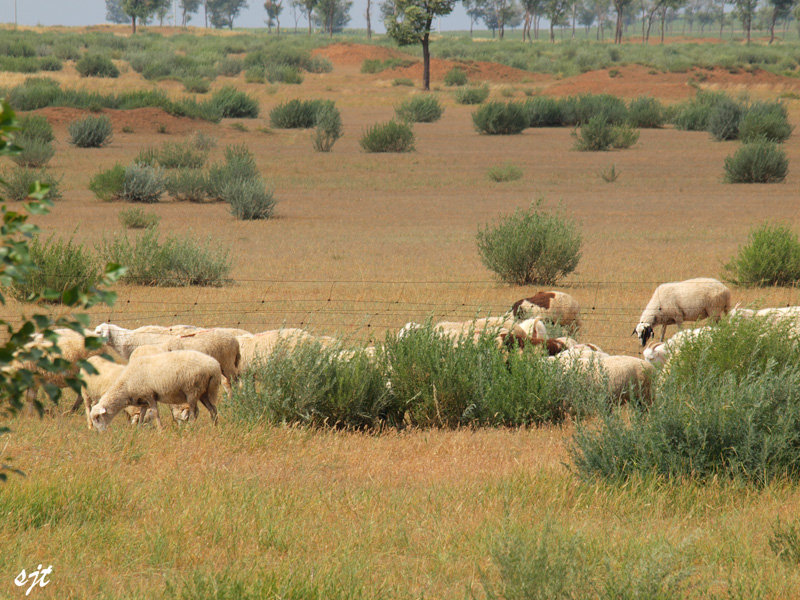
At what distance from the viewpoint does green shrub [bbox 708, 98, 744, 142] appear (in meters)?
37.1

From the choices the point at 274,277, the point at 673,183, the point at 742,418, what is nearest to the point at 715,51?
the point at 673,183

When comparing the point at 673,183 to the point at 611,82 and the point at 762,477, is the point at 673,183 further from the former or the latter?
Result: the point at 611,82

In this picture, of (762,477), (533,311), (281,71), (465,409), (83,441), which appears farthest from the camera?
(281,71)

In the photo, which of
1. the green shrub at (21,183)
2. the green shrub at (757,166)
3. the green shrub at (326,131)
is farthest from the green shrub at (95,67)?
the green shrub at (757,166)

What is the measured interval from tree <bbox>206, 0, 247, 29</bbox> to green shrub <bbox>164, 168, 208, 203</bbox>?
161878mm

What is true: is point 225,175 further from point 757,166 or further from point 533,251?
point 757,166

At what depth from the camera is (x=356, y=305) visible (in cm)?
1173

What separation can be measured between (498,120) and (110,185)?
21.1 m

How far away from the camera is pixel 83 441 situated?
597 cm

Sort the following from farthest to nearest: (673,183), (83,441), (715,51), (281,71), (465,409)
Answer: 1. (715,51)
2. (281,71)
3. (673,183)
4. (465,409)
5. (83,441)

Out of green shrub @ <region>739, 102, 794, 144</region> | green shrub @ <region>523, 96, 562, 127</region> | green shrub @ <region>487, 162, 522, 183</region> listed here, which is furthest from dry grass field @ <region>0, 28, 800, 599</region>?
green shrub @ <region>523, 96, 562, 127</region>

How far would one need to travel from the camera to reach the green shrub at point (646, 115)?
1647 inches

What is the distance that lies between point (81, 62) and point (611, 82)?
114ft

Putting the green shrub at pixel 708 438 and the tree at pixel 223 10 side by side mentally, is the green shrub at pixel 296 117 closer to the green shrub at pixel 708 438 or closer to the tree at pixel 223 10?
the green shrub at pixel 708 438
